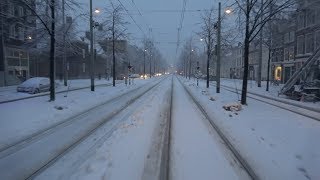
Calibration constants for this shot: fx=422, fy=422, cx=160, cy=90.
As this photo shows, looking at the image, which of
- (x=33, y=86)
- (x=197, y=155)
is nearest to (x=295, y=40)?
(x=33, y=86)

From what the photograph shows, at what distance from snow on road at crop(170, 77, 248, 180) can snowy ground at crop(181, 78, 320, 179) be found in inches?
22.2

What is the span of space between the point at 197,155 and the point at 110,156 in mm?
1991

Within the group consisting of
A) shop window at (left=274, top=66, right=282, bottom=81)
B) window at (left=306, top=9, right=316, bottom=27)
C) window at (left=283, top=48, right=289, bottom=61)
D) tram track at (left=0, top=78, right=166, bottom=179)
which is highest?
window at (left=306, top=9, right=316, bottom=27)

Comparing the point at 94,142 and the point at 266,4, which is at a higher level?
the point at 266,4

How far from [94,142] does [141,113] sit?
7.24 m

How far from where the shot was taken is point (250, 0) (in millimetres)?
22516

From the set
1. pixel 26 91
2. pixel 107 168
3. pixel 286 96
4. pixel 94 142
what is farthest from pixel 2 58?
pixel 107 168

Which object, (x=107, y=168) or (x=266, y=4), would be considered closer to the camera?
(x=107, y=168)

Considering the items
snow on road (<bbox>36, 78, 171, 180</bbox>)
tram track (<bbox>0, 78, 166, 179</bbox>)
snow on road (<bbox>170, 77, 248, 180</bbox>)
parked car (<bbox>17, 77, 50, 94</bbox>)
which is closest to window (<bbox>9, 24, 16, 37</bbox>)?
parked car (<bbox>17, 77, 50, 94</bbox>)

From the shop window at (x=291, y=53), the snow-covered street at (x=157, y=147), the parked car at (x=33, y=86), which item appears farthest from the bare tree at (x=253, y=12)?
the shop window at (x=291, y=53)

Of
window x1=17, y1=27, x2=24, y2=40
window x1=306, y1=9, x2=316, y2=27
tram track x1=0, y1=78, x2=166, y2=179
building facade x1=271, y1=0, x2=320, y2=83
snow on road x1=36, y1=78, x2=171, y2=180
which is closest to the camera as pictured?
snow on road x1=36, y1=78, x2=171, y2=180

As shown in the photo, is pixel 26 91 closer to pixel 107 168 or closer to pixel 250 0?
pixel 250 0

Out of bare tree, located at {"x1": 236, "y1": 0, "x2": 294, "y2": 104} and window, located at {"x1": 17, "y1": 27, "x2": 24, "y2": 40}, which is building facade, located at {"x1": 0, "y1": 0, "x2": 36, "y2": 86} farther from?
bare tree, located at {"x1": 236, "y1": 0, "x2": 294, "y2": 104}

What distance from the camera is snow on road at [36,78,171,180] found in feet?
26.3
